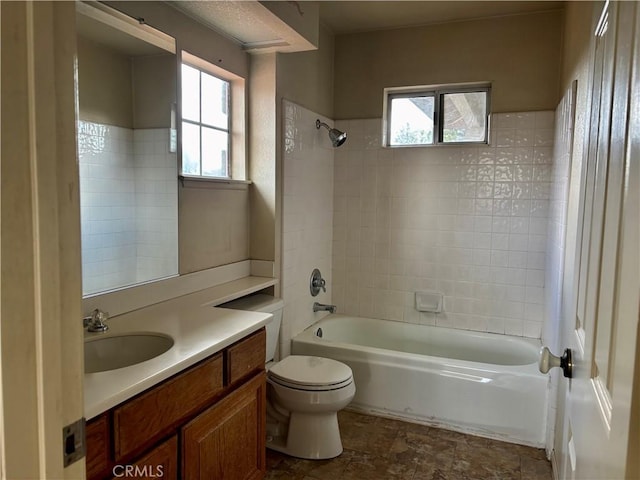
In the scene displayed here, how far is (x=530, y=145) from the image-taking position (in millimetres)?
3209

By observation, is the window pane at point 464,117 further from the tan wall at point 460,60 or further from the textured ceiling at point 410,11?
the textured ceiling at point 410,11

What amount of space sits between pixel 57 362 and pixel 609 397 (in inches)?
29.7

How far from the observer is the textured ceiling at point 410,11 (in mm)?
3051

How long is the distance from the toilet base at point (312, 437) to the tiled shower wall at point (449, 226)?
1349 mm

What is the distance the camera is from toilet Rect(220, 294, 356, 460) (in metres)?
2.43

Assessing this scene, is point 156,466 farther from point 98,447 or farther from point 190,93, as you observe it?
point 190,93

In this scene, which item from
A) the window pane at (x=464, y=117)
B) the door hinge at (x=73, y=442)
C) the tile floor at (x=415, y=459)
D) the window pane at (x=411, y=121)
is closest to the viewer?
the door hinge at (x=73, y=442)

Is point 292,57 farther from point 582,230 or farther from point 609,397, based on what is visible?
point 609,397

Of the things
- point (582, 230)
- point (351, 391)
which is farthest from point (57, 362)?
point (351, 391)

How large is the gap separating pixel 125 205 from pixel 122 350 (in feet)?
2.15

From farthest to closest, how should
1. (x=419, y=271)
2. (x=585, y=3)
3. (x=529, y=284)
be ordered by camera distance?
1. (x=419, y=271)
2. (x=529, y=284)
3. (x=585, y=3)

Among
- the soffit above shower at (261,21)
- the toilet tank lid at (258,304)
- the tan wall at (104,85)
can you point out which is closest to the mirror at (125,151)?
the tan wall at (104,85)

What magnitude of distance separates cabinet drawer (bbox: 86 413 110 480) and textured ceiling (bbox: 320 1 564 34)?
2759 mm

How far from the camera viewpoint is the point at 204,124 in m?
2.61
